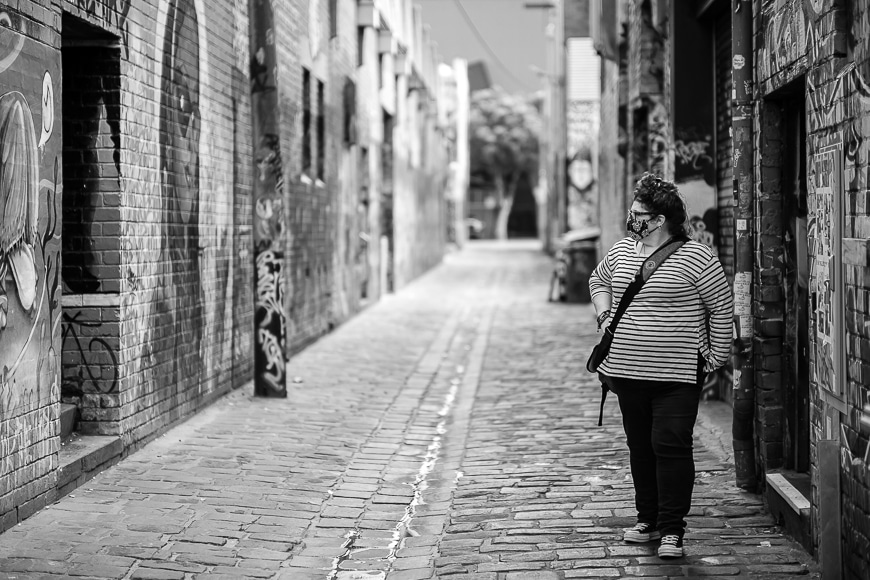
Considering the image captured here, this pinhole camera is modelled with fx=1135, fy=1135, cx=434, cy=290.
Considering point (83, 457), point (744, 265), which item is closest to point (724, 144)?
point (744, 265)

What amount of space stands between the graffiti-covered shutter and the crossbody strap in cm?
433

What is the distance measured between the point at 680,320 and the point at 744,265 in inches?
55.1

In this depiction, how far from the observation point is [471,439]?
28.3ft

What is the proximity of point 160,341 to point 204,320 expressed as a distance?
1.28m

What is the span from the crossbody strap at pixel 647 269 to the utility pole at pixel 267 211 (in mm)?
5034

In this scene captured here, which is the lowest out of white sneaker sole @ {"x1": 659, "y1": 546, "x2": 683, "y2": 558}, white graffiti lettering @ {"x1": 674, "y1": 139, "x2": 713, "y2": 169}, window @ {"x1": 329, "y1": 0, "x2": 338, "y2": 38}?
white sneaker sole @ {"x1": 659, "y1": 546, "x2": 683, "y2": 558}

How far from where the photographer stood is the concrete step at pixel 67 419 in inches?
283

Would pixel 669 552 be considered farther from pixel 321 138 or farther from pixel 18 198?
pixel 321 138

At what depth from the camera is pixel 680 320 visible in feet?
17.7

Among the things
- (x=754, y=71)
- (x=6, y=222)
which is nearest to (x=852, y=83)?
(x=754, y=71)

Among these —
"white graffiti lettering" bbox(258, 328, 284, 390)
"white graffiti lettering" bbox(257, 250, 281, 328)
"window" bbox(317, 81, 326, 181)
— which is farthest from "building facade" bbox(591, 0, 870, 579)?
"window" bbox(317, 81, 326, 181)

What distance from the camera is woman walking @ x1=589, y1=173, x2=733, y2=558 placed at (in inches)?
211

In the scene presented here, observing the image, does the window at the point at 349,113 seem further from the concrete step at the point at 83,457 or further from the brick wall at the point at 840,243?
the brick wall at the point at 840,243

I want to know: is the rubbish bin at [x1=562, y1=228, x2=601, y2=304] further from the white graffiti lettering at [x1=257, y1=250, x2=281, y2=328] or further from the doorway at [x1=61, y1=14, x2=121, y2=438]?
the doorway at [x1=61, y1=14, x2=121, y2=438]
